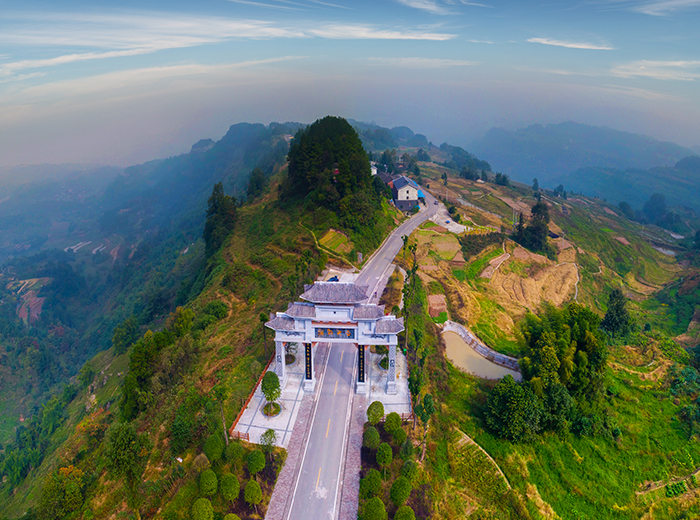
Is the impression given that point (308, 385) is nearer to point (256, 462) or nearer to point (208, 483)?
point (256, 462)

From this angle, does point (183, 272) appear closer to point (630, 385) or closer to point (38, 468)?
point (38, 468)

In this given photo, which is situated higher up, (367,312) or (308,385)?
(367,312)

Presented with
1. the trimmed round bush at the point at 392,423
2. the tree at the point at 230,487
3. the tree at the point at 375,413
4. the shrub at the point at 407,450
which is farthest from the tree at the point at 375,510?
the tree at the point at 230,487

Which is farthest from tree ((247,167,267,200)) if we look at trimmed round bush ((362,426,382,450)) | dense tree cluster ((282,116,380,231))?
trimmed round bush ((362,426,382,450))

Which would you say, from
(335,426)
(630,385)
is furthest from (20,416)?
(630,385)

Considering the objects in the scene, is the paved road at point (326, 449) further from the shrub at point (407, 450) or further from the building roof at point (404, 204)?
the building roof at point (404, 204)

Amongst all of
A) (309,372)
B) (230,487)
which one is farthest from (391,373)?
(230,487)

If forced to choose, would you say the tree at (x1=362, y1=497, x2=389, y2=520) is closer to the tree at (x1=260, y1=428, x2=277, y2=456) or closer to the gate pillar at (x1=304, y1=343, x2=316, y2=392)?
the tree at (x1=260, y1=428, x2=277, y2=456)
